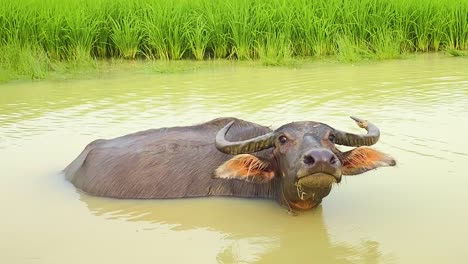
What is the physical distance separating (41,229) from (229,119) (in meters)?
1.43

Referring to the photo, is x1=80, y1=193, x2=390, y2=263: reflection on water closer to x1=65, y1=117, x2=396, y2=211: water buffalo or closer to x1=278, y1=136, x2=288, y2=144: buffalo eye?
x1=65, y1=117, x2=396, y2=211: water buffalo

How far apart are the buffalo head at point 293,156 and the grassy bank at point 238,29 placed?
19.7ft

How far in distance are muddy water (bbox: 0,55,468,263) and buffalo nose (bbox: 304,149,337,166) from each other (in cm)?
38

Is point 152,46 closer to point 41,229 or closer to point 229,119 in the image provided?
point 229,119

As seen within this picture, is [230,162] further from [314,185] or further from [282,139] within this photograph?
[314,185]

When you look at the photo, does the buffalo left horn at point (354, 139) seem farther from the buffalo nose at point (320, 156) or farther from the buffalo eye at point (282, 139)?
the buffalo nose at point (320, 156)

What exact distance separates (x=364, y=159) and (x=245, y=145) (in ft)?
2.09

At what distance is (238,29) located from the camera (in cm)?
1037

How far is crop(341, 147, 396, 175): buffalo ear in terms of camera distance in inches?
153

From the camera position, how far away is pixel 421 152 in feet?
15.9

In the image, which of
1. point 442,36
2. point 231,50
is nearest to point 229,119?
point 231,50

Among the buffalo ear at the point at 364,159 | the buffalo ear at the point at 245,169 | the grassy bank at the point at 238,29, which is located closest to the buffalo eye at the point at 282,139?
the buffalo ear at the point at 245,169

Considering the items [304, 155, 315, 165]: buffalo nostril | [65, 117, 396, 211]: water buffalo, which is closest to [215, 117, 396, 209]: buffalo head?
[65, 117, 396, 211]: water buffalo

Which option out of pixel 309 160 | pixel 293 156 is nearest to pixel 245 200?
pixel 293 156
